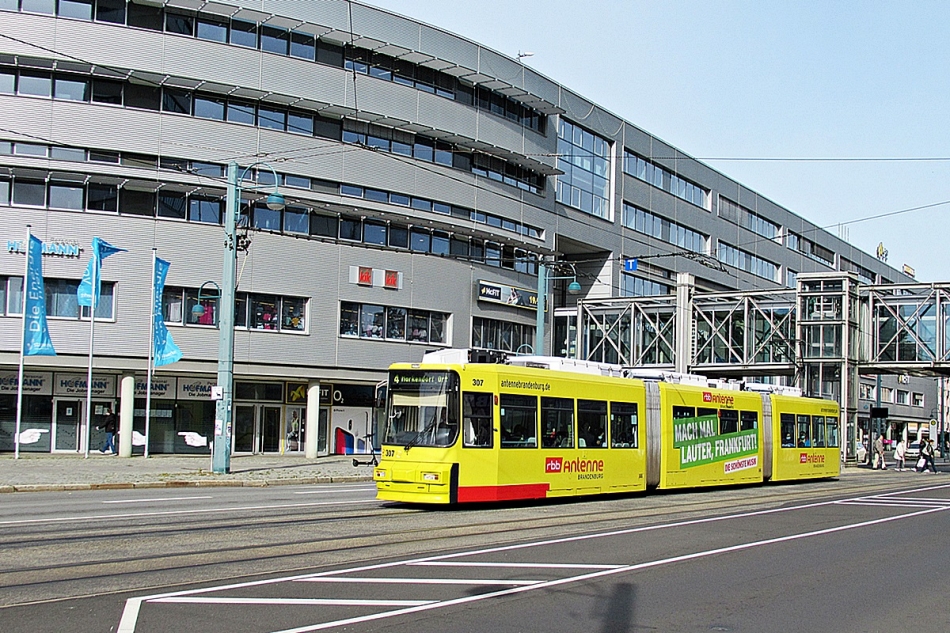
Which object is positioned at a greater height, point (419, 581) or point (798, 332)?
point (798, 332)

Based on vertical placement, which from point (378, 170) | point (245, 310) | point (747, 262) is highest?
point (747, 262)

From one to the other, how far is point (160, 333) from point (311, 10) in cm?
1432

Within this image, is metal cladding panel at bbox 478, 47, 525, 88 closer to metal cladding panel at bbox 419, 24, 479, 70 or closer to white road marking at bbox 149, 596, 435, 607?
metal cladding panel at bbox 419, 24, 479, 70

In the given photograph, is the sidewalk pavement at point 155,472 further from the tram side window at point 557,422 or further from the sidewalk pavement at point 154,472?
the tram side window at point 557,422

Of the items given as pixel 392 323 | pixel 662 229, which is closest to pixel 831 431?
pixel 392 323

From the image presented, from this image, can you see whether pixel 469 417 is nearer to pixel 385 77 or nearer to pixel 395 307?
pixel 395 307

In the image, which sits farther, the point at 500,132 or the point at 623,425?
the point at 500,132

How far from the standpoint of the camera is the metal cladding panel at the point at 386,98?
1610 inches

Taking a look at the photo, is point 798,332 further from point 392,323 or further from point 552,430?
point 552,430

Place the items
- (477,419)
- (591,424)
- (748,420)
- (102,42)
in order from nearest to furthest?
(477,419)
(591,424)
(748,420)
(102,42)

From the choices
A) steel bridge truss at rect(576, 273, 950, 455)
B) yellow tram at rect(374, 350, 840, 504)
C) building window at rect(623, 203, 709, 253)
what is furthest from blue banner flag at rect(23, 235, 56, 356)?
building window at rect(623, 203, 709, 253)

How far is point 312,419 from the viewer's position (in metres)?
39.7

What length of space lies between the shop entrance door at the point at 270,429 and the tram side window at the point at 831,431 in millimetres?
20818

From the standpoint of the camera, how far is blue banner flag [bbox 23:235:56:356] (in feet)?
106
